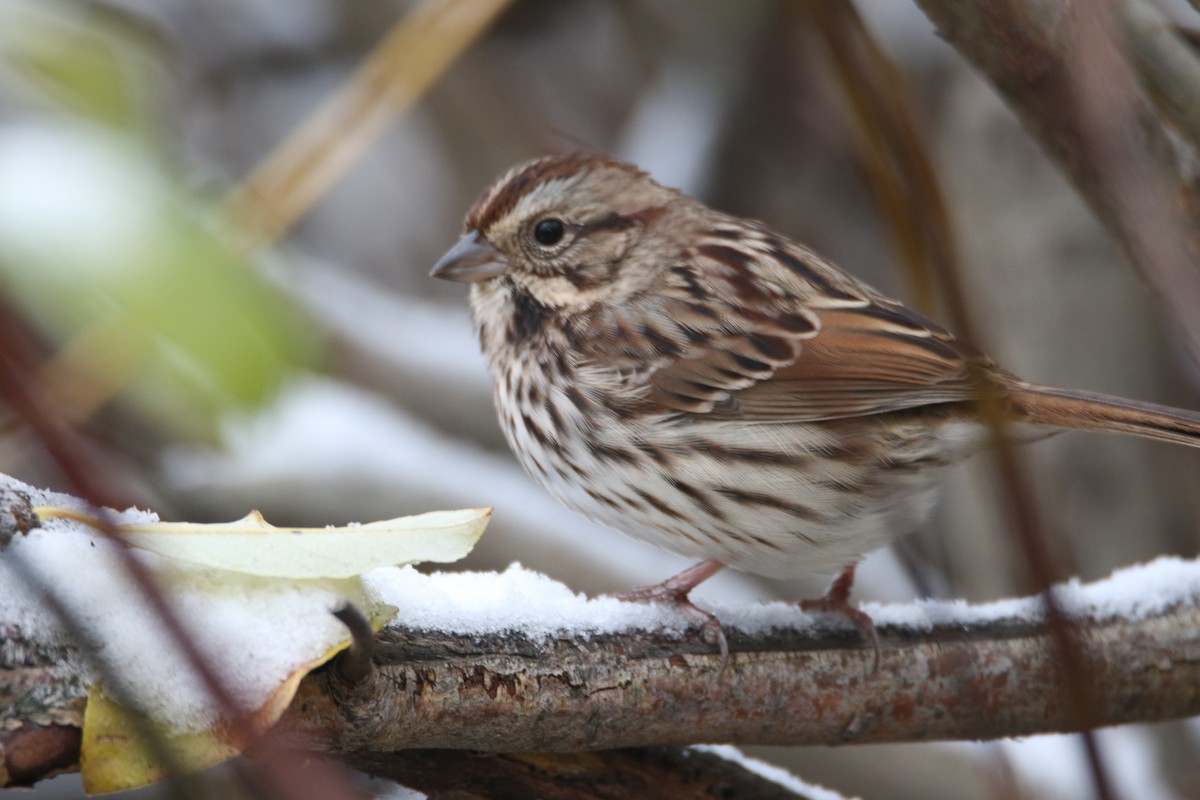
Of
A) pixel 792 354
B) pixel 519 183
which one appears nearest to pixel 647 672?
pixel 792 354

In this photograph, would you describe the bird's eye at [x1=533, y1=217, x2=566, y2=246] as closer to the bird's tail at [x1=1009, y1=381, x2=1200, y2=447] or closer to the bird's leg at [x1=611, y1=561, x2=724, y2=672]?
the bird's leg at [x1=611, y1=561, x2=724, y2=672]

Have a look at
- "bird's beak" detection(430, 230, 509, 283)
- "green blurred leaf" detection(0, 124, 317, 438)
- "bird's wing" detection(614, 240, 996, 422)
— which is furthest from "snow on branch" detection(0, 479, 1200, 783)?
"bird's beak" detection(430, 230, 509, 283)

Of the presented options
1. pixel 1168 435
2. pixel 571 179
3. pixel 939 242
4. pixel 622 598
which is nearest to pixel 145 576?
pixel 939 242

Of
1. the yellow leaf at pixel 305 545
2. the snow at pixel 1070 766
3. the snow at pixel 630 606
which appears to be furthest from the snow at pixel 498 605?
the snow at pixel 1070 766

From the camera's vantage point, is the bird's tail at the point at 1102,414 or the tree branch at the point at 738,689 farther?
the bird's tail at the point at 1102,414

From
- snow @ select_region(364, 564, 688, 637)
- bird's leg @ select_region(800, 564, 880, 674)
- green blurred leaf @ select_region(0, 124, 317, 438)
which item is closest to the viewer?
green blurred leaf @ select_region(0, 124, 317, 438)

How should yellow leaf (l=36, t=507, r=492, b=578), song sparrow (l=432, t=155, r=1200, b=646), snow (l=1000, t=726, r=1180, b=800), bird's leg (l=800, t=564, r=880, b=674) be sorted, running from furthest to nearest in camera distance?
snow (l=1000, t=726, r=1180, b=800)
song sparrow (l=432, t=155, r=1200, b=646)
bird's leg (l=800, t=564, r=880, b=674)
yellow leaf (l=36, t=507, r=492, b=578)

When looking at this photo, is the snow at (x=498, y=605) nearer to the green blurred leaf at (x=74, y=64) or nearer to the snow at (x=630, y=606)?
the snow at (x=630, y=606)

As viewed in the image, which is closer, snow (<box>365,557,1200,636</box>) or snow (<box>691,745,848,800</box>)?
snow (<box>365,557,1200,636</box>)
